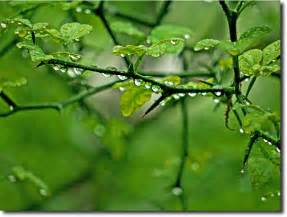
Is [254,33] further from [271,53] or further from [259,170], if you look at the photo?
[259,170]

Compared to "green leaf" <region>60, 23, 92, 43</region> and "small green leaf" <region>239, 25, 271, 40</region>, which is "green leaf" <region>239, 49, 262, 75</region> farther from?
"green leaf" <region>60, 23, 92, 43</region>

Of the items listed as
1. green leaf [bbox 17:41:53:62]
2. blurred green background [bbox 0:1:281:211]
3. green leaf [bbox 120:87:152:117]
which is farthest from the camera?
blurred green background [bbox 0:1:281:211]

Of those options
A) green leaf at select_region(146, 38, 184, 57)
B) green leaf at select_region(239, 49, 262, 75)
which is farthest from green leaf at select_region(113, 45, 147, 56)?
green leaf at select_region(239, 49, 262, 75)

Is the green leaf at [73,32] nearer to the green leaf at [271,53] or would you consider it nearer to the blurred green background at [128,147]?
the green leaf at [271,53]

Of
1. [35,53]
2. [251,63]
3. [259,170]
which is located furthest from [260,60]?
[35,53]

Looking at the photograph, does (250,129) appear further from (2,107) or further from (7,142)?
(7,142)

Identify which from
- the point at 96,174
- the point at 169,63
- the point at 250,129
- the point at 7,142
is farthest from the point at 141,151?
the point at 250,129

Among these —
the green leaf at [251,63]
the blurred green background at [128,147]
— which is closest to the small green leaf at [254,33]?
the green leaf at [251,63]
